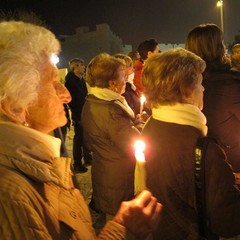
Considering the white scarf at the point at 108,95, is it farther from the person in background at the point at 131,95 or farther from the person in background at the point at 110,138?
the person in background at the point at 131,95

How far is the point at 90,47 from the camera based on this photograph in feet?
133

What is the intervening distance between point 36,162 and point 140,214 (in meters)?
0.48

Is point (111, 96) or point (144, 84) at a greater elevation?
point (144, 84)

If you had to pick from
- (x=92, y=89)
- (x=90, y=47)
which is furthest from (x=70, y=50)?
(x=92, y=89)

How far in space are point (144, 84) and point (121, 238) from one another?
120 cm

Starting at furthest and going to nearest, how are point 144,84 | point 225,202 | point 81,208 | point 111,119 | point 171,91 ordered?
point 111,119 < point 144,84 < point 171,91 < point 225,202 < point 81,208

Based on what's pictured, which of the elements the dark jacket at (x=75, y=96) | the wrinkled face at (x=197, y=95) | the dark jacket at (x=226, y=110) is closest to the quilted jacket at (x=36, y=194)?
the wrinkled face at (x=197, y=95)

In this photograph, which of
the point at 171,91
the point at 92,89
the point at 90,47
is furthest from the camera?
the point at 90,47

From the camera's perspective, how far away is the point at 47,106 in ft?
5.66

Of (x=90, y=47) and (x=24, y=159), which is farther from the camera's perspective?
(x=90, y=47)

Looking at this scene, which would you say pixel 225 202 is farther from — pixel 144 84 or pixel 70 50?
pixel 70 50

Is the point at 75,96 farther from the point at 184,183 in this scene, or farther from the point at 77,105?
the point at 184,183

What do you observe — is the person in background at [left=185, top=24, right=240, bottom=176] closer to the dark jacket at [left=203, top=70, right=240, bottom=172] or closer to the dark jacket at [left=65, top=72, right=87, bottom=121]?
the dark jacket at [left=203, top=70, right=240, bottom=172]

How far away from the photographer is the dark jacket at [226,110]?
3.01 metres
